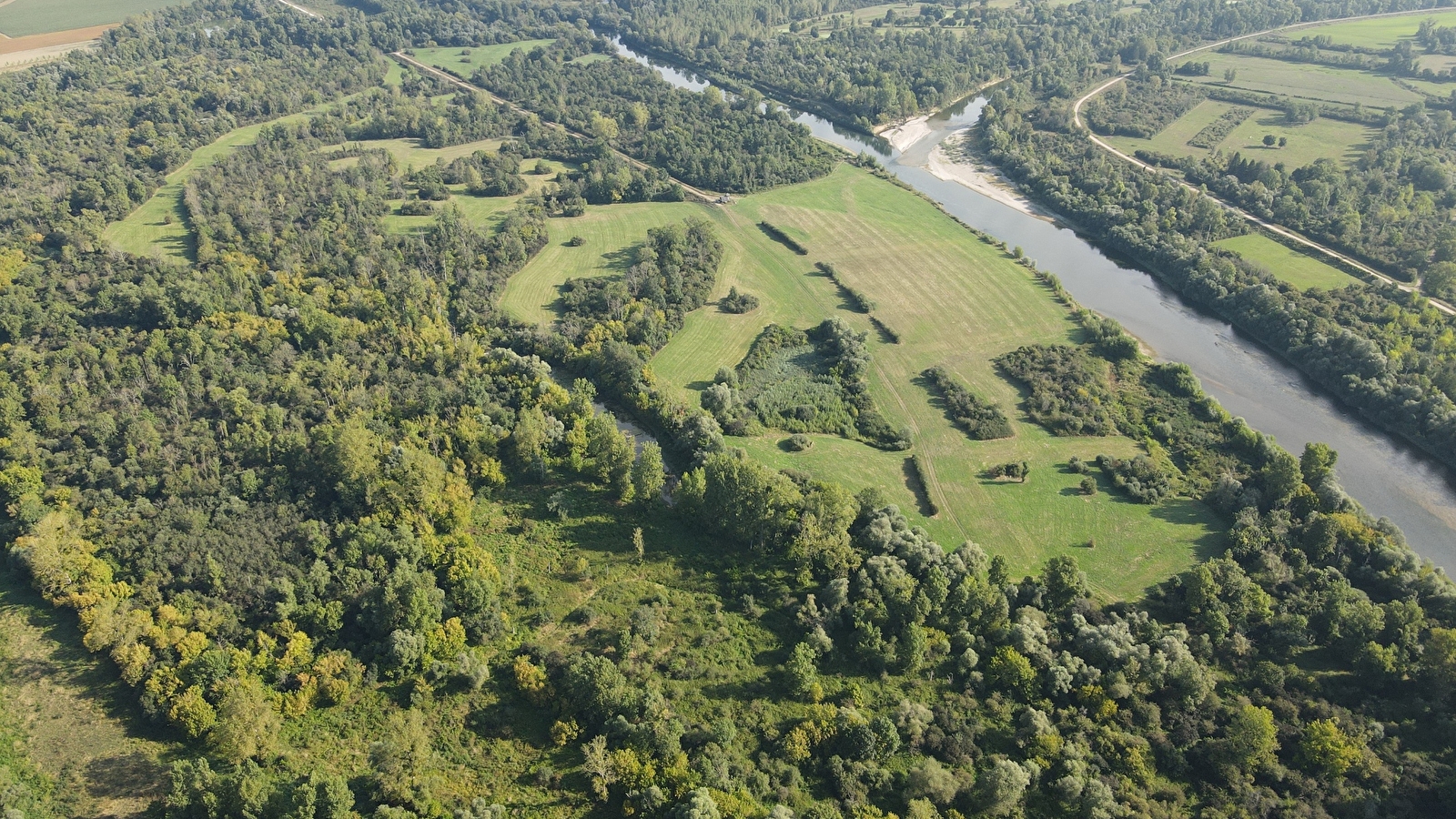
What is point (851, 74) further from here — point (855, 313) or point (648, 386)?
point (648, 386)

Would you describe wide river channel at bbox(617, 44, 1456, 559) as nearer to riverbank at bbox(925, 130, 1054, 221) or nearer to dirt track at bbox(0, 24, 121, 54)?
riverbank at bbox(925, 130, 1054, 221)

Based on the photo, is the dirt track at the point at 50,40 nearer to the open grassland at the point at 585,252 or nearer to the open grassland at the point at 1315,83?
the open grassland at the point at 585,252

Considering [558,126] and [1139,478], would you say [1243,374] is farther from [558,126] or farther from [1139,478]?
[558,126]

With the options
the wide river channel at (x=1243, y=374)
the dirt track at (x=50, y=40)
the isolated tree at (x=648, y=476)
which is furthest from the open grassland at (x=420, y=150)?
the isolated tree at (x=648, y=476)

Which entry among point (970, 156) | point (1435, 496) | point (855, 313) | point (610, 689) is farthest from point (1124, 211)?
point (610, 689)

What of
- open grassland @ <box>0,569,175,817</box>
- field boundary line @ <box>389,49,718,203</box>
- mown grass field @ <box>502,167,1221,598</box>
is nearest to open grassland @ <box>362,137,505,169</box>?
field boundary line @ <box>389,49,718,203</box>

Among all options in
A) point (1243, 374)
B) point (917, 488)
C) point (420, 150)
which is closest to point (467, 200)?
point (420, 150)
